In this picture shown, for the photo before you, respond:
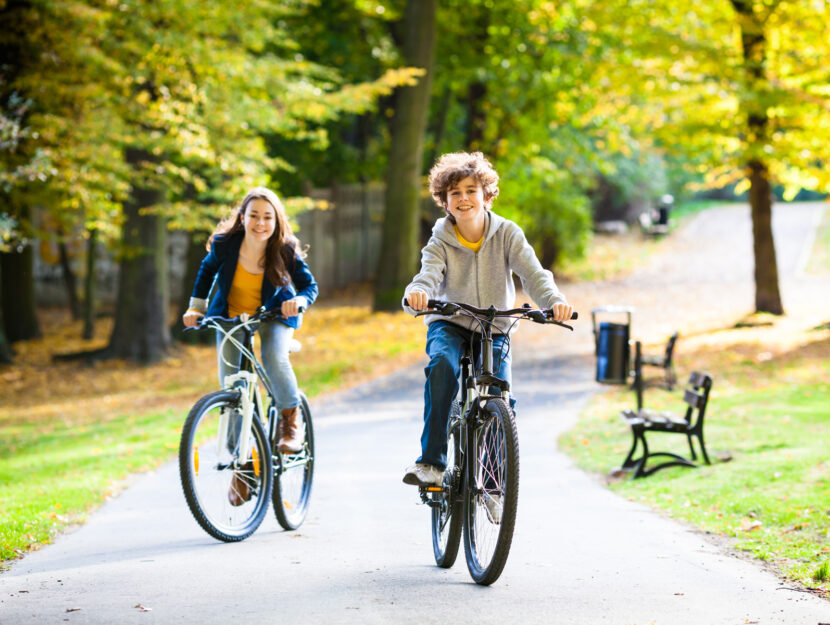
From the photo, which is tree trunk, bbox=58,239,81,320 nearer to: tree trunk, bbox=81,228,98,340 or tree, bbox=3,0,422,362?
tree trunk, bbox=81,228,98,340

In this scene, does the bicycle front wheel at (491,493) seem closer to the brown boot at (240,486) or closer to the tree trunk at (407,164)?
the brown boot at (240,486)

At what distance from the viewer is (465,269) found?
5457mm

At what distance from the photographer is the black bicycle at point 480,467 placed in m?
4.74

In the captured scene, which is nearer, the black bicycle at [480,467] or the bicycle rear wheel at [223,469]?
the black bicycle at [480,467]

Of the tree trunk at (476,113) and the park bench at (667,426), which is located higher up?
the tree trunk at (476,113)

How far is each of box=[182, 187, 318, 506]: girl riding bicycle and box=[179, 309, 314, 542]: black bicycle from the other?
8 centimetres

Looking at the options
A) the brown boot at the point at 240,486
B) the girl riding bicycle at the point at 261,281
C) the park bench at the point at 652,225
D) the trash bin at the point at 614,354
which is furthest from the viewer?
the park bench at the point at 652,225

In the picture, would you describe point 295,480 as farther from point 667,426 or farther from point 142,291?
point 142,291

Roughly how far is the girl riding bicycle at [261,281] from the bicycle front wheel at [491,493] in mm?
Result: 1675

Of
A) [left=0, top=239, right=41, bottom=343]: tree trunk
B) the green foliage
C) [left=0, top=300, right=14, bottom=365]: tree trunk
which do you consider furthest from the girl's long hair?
the green foliage

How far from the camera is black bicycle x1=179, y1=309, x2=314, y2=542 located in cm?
586

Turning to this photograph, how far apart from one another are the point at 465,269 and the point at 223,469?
6.09 ft

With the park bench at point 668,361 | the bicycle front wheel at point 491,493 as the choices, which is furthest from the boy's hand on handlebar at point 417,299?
the park bench at point 668,361

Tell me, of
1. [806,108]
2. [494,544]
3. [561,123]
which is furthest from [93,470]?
[561,123]
